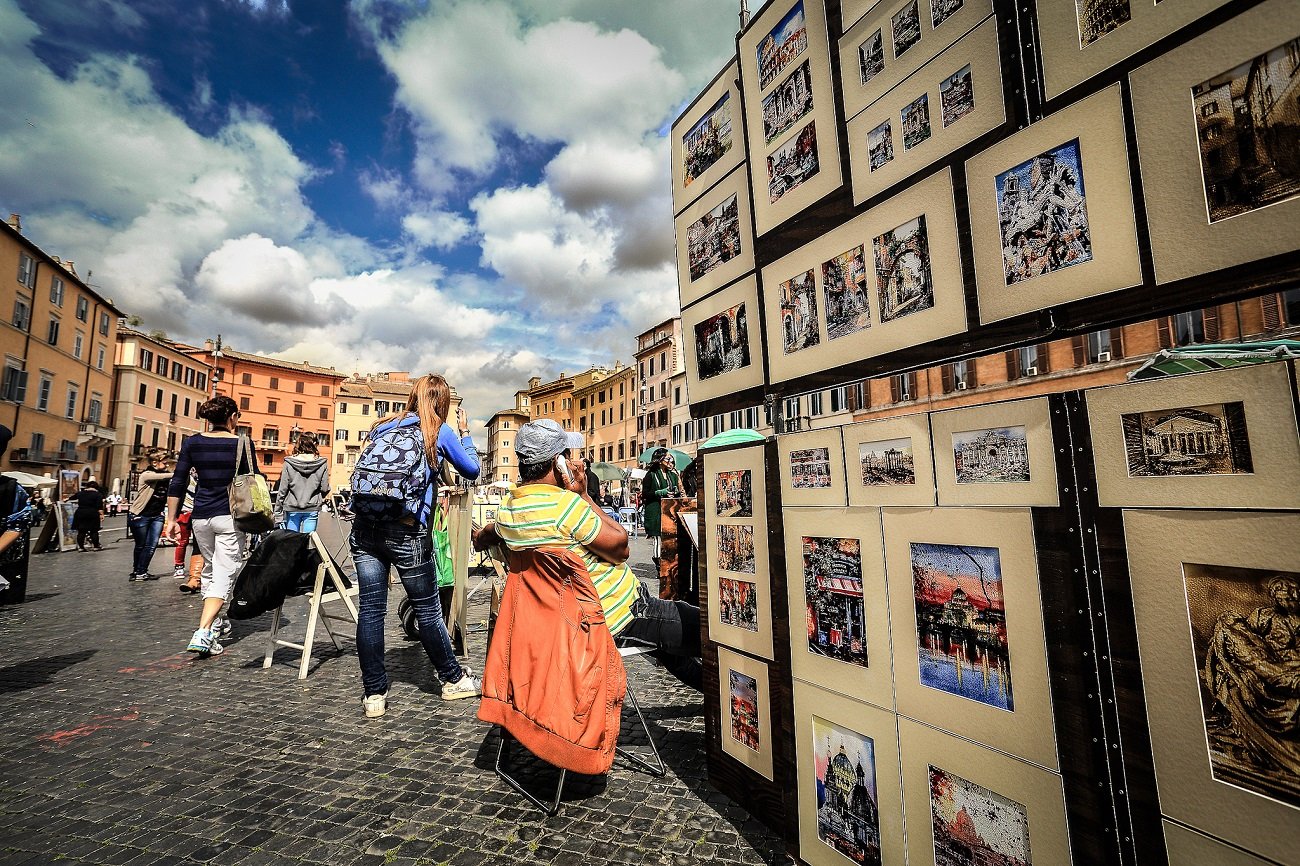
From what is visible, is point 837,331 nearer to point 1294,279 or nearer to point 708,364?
point 708,364

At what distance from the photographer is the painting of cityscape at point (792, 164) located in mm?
1981

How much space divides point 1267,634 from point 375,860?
246cm

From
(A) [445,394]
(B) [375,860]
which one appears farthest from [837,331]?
(A) [445,394]

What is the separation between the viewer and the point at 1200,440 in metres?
1.04

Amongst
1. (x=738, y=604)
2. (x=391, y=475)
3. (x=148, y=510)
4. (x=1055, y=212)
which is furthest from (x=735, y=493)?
(x=148, y=510)

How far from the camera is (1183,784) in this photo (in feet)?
3.47

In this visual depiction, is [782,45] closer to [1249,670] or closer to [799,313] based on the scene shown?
[799,313]

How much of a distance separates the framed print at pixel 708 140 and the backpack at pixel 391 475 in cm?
195

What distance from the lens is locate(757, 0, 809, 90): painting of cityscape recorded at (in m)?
2.01

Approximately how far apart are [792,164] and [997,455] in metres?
1.27

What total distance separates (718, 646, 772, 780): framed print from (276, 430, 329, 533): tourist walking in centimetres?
474

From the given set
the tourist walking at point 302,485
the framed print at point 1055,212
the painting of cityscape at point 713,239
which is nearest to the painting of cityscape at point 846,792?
the framed print at point 1055,212

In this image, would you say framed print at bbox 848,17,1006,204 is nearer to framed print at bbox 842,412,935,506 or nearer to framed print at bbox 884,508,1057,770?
framed print at bbox 842,412,935,506

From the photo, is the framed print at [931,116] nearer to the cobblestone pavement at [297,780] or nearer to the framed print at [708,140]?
the framed print at [708,140]
